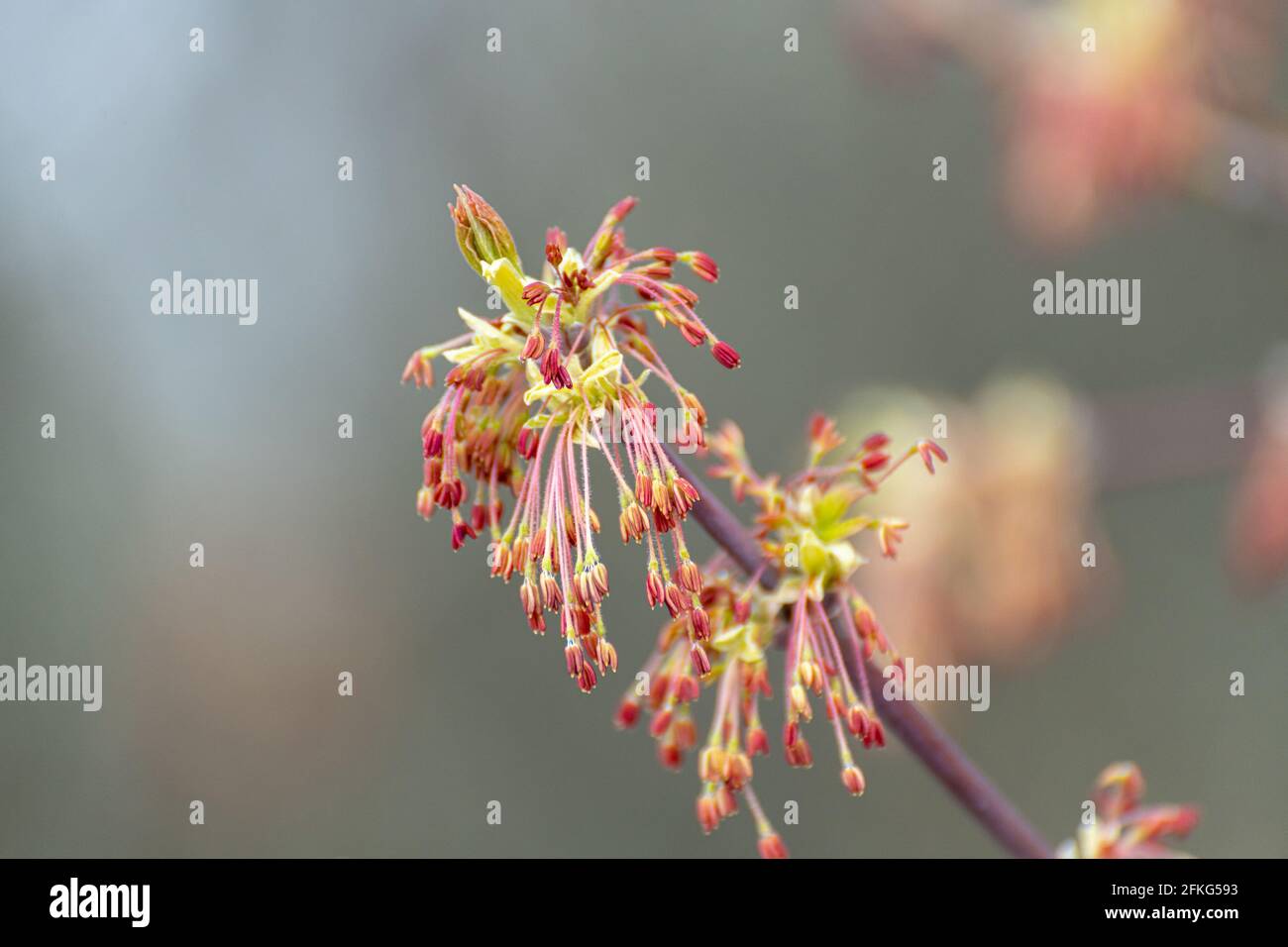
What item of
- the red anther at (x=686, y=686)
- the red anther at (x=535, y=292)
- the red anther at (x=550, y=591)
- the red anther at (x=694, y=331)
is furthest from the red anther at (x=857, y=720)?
the red anther at (x=535, y=292)

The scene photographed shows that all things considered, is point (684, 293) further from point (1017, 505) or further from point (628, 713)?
point (1017, 505)

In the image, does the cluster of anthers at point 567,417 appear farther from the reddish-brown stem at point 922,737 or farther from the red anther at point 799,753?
the red anther at point 799,753

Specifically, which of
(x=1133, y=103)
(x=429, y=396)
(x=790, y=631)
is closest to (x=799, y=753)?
(x=790, y=631)

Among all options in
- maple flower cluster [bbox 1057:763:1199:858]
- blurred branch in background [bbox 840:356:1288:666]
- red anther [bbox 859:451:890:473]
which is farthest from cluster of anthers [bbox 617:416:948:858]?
blurred branch in background [bbox 840:356:1288:666]

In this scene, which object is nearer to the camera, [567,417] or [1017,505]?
[567,417]

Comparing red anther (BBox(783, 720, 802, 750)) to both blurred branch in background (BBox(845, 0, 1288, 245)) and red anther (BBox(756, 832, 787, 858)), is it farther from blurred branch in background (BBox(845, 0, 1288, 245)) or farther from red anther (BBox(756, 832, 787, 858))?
blurred branch in background (BBox(845, 0, 1288, 245))
